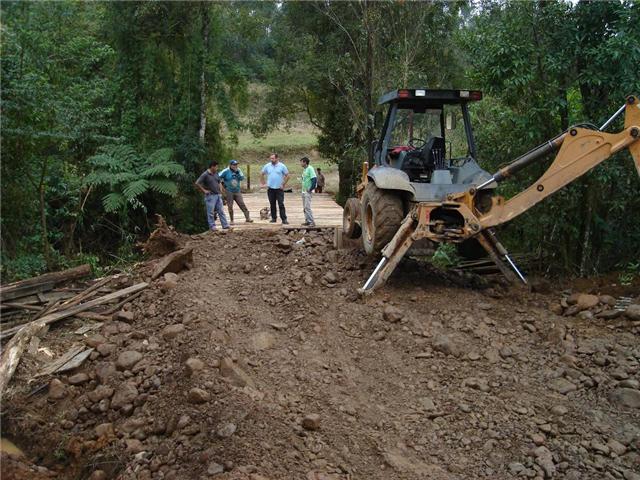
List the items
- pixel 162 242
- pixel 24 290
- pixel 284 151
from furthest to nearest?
1. pixel 284 151
2. pixel 162 242
3. pixel 24 290

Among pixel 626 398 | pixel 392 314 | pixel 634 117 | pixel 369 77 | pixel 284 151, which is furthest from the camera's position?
pixel 284 151

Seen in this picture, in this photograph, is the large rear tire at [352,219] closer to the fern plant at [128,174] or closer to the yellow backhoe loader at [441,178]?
the yellow backhoe loader at [441,178]

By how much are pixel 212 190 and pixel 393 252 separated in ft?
15.5

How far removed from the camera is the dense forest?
8.61 m

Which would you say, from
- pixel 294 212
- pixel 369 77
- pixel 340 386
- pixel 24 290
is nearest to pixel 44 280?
pixel 24 290

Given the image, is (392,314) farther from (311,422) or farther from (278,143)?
(278,143)

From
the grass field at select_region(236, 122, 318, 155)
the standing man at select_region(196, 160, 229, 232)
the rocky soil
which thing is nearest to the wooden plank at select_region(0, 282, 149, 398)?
the rocky soil

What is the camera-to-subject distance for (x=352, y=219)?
9422mm

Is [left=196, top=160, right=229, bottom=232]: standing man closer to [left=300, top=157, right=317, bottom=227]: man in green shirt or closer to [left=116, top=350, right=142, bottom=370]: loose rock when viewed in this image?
[left=300, top=157, right=317, bottom=227]: man in green shirt

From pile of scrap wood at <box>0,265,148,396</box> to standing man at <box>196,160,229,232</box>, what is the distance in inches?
104

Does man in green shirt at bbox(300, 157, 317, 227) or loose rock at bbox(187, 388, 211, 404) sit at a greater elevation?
man in green shirt at bbox(300, 157, 317, 227)

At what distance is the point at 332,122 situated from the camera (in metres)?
20.9

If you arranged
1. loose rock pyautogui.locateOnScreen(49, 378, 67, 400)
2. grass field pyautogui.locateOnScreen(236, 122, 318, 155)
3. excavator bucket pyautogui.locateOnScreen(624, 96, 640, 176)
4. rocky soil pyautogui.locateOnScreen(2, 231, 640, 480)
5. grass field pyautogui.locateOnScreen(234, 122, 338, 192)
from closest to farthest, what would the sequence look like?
rocky soil pyautogui.locateOnScreen(2, 231, 640, 480), excavator bucket pyautogui.locateOnScreen(624, 96, 640, 176), loose rock pyautogui.locateOnScreen(49, 378, 67, 400), grass field pyautogui.locateOnScreen(234, 122, 338, 192), grass field pyautogui.locateOnScreen(236, 122, 318, 155)

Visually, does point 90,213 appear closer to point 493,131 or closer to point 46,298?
point 46,298
